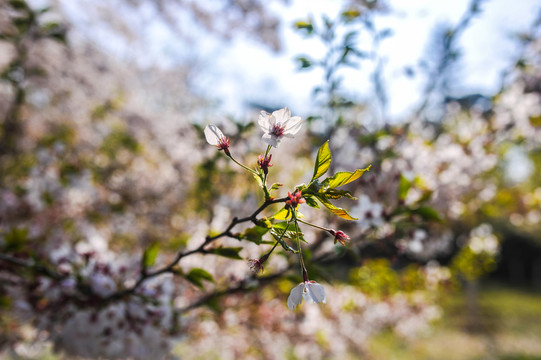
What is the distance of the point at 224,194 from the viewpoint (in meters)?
2.13

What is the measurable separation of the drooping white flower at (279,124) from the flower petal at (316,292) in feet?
0.81

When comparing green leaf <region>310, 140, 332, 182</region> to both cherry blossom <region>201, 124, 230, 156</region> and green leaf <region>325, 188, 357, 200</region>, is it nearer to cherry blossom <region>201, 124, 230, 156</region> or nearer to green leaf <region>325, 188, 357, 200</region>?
green leaf <region>325, 188, 357, 200</region>

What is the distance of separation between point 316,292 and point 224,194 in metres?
1.62

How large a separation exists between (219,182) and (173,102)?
578cm

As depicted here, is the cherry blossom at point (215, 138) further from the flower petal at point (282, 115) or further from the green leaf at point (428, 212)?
the green leaf at point (428, 212)

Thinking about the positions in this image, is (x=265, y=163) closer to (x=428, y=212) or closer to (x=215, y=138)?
(x=215, y=138)

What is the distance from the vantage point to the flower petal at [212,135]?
21.7 inches

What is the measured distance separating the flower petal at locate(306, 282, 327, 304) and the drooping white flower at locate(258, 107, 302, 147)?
248 millimetres

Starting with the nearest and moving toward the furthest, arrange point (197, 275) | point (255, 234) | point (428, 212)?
1. point (255, 234)
2. point (197, 275)
3. point (428, 212)

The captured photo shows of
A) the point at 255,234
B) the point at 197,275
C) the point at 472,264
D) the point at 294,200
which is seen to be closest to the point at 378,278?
the point at 472,264

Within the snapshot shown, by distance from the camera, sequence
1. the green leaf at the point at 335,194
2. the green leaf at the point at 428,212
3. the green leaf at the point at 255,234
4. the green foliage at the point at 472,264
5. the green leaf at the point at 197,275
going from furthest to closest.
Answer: the green foliage at the point at 472,264 < the green leaf at the point at 428,212 < the green leaf at the point at 197,275 < the green leaf at the point at 255,234 < the green leaf at the point at 335,194

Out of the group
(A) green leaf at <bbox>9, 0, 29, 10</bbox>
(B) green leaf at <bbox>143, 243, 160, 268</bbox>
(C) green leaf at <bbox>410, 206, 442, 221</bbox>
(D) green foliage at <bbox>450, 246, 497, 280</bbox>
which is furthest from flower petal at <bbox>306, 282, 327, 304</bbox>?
(A) green leaf at <bbox>9, 0, 29, 10</bbox>

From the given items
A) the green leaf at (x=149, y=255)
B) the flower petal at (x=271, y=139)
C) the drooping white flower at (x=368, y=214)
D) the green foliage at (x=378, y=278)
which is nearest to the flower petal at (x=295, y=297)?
the flower petal at (x=271, y=139)

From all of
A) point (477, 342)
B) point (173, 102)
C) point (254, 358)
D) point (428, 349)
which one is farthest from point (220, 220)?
point (477, 342)
